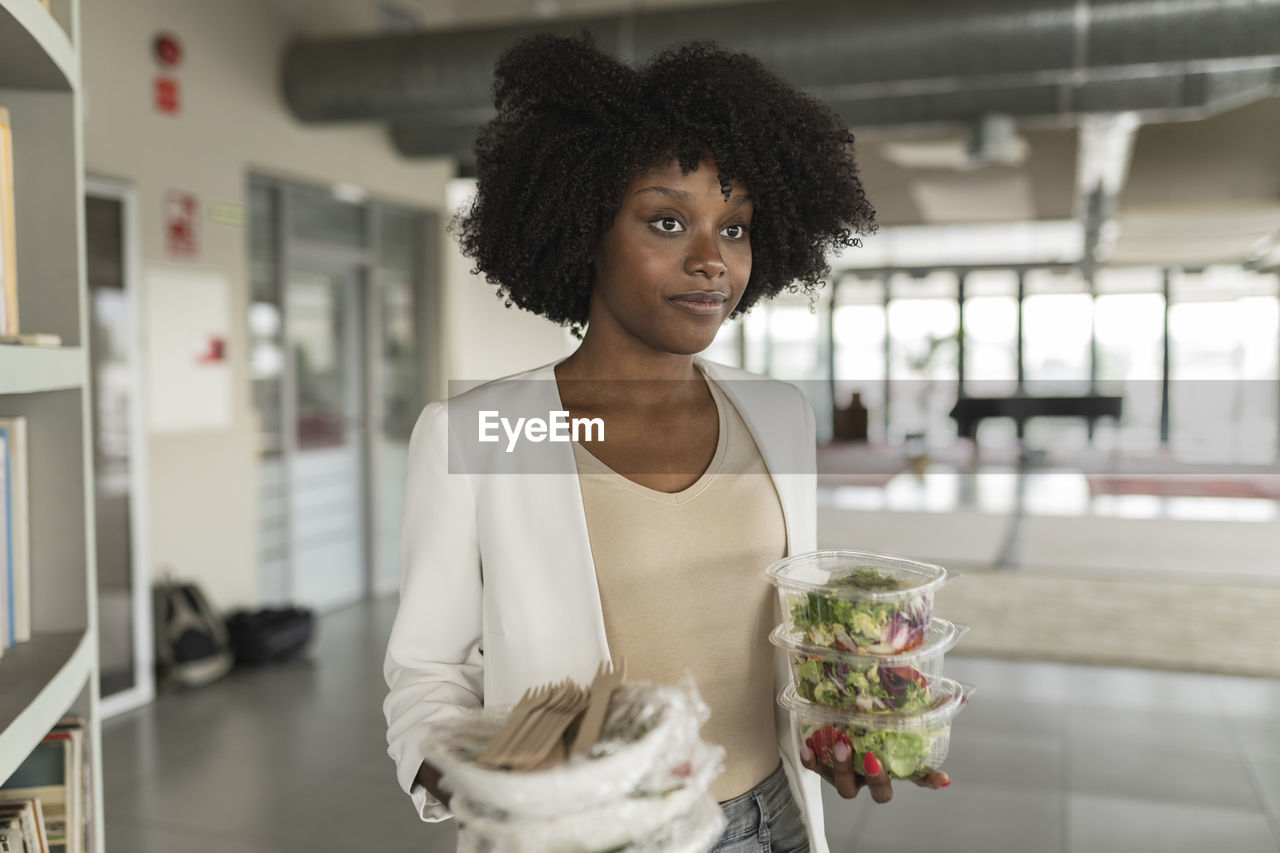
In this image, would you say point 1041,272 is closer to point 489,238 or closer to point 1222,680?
point 1222,680

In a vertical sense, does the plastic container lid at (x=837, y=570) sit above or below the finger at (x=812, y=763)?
above

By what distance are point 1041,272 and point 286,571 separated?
12982mm

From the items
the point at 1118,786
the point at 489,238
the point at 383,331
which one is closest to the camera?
the point at 489,238

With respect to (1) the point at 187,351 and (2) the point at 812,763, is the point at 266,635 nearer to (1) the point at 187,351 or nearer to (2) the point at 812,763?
(1) the point at 187,351

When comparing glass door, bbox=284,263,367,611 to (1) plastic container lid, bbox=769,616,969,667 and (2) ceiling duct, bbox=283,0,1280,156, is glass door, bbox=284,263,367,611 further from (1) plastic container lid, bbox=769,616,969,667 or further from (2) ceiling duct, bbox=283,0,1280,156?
(1) plastic container lid, bbox=769,616,969,667

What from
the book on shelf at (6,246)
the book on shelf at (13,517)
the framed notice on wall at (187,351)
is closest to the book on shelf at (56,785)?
the book on shelf at (13,517)

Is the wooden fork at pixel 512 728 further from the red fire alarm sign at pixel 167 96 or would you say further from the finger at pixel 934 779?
the red fire alarm sign at pixel 167 96

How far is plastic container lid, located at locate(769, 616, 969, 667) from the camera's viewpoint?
1.22 m

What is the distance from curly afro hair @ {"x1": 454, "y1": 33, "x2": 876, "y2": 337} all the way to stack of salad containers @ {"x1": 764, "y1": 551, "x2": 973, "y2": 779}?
0.55 m

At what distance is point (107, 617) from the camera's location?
484 centimetres

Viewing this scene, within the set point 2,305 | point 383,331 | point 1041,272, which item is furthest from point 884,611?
point 1041,272

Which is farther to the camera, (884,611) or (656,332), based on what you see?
(656,332)

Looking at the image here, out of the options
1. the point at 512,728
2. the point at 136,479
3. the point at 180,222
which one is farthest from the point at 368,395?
the point at 512,728

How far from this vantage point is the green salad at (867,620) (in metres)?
1.22
